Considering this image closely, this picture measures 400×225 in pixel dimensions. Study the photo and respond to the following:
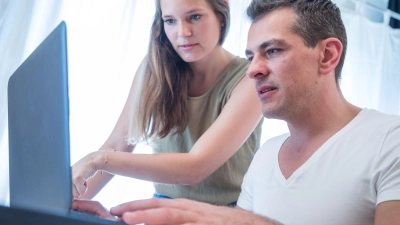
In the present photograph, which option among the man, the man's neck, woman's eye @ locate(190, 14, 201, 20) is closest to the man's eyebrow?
the man

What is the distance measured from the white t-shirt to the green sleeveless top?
0.83ft

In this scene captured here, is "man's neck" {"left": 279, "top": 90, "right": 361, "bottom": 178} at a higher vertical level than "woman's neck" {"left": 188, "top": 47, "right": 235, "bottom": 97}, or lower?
lower

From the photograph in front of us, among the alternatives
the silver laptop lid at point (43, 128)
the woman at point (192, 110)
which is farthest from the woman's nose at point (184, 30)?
the silver laptop lid at point (43, 128)

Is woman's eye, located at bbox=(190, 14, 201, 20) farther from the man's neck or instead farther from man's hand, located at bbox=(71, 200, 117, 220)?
man's hand, located at bbox=(71, 200, 117, 220)

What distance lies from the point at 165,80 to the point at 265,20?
399mm

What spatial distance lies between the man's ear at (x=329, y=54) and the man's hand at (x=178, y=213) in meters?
0.44

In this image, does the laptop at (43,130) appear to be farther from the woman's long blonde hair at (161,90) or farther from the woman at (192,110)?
the woman's long blonde hair at (161,90)

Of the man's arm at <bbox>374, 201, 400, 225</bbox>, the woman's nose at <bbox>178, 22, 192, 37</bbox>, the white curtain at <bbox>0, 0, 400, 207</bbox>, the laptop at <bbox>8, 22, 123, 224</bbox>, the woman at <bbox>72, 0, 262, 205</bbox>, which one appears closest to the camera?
the laptop at <bbox>8, 22, 123, 224</bbox>

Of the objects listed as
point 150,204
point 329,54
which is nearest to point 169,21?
point 329,54

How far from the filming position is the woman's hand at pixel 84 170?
998 millimetres

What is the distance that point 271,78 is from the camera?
3.38 feet

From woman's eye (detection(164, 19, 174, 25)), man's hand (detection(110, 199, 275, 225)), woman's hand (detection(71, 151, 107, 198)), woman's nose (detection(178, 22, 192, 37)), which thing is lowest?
man's hand (detection(110, 199, 275, 225))

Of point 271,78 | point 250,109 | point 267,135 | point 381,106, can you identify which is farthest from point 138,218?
point 381,106

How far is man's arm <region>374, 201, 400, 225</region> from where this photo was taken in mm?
753
